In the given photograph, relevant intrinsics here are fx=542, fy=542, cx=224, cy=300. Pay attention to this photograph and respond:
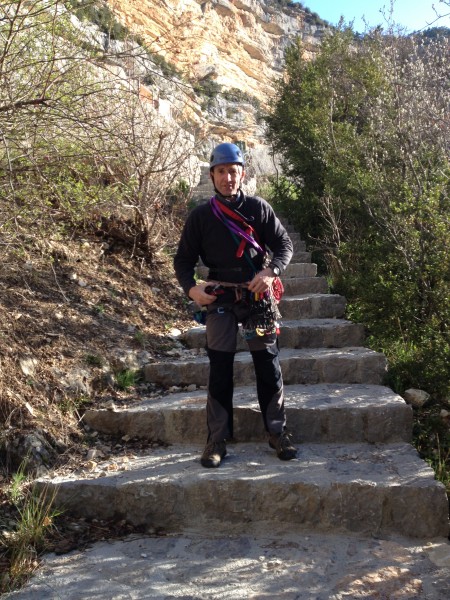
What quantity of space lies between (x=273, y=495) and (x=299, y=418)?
0.70m

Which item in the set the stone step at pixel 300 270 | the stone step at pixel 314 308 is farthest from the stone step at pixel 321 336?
the stone step at pixel 300 270

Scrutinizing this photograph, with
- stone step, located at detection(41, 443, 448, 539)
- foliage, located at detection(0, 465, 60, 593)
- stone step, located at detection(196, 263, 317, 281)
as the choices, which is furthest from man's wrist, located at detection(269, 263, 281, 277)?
stone step, located at detection(196, 263, 317, 281)

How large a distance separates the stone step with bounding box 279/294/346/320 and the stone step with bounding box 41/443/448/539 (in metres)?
2.52

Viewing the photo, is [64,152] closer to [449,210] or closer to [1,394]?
[1,394]

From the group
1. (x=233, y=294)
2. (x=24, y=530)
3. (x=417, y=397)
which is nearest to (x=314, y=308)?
(x=417, y=397)

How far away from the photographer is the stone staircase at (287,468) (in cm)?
259

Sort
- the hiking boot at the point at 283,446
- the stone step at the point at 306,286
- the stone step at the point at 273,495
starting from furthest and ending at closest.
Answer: the stone step at the point at 306,286
the hiking boot at the point at 283,446
the stone step at the point at 273,495

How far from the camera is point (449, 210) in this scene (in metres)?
4.34

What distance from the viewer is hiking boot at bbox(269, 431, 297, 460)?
2961mm

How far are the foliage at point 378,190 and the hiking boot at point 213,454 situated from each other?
152 cm

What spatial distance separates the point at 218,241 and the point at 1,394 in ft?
4.91

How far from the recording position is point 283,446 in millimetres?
2975

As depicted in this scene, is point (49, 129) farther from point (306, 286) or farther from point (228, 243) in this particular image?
point (306, 286)

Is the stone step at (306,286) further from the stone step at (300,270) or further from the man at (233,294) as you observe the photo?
the man at (233,294)
